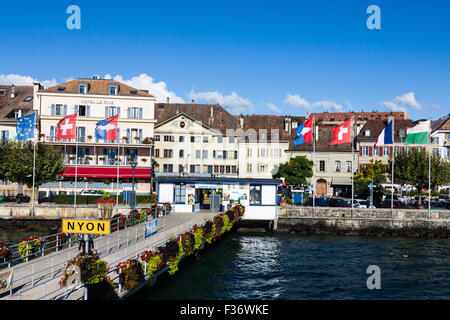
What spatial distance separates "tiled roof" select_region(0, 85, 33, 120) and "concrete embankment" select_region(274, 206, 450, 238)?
40.9 m

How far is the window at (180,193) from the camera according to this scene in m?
43.1

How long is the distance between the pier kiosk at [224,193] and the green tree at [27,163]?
535 inches

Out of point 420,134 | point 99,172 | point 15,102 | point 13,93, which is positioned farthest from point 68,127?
point 13,93

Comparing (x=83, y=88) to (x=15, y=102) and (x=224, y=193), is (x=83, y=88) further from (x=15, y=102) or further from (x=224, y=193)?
(x=224, y=193)

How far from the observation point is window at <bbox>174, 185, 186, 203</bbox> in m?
43.1

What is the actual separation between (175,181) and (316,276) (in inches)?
731

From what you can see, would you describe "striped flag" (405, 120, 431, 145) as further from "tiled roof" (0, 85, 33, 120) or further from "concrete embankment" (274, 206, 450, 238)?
"tiled roof" (0, 85, 33, 120)

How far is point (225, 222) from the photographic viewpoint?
35125 millimetres

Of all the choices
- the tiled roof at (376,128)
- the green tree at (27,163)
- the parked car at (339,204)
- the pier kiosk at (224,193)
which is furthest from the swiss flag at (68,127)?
the tiled roof at (376,128)

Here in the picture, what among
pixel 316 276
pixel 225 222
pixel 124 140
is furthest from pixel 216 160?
pixel 316 276

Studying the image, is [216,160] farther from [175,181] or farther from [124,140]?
[175,181]

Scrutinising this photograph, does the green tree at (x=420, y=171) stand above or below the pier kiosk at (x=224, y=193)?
above

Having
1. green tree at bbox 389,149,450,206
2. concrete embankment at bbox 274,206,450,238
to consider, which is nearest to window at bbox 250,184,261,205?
concrete embankment at bbox 274,206,450,238

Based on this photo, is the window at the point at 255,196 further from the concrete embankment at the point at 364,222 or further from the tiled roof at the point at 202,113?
the tiled roof at the point at 202,113
